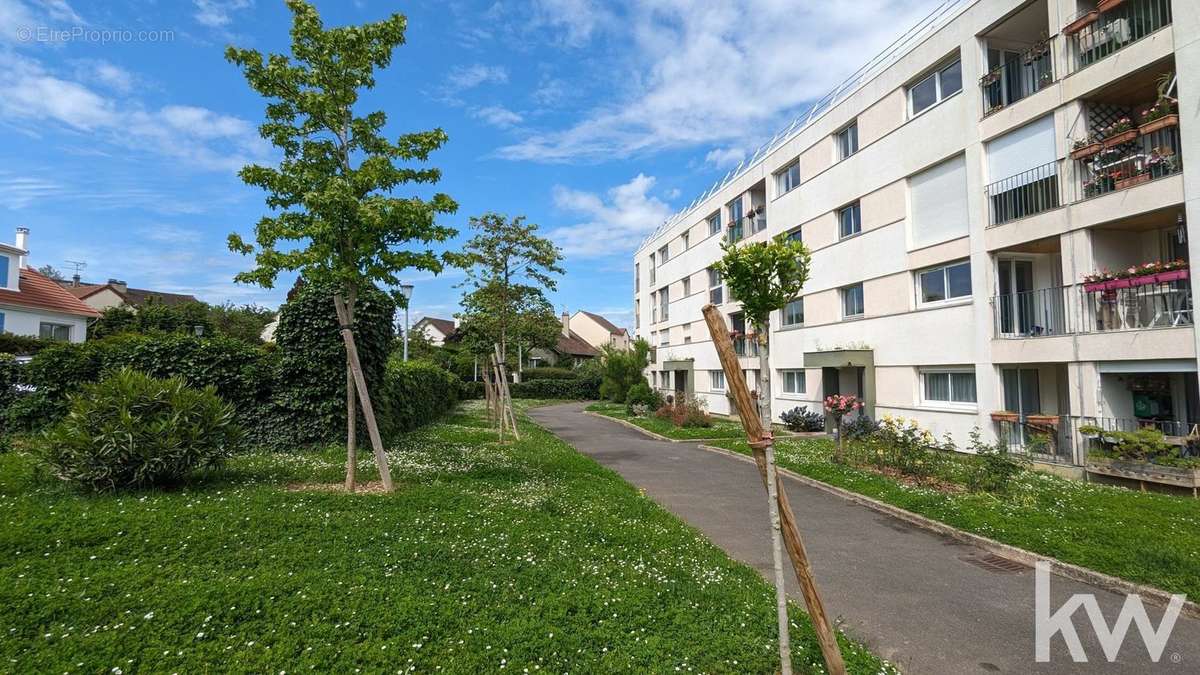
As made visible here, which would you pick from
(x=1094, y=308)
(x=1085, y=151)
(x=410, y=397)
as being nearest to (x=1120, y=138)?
(x=1085, y=151)

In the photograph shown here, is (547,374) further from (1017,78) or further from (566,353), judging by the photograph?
(1017,78)

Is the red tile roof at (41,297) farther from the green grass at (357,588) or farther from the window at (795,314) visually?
the window at (795,314)

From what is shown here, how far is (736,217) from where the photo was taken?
95.4 ft

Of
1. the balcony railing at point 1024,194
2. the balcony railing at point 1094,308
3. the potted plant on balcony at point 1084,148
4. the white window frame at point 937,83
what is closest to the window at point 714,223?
the white window frame at point 937,83

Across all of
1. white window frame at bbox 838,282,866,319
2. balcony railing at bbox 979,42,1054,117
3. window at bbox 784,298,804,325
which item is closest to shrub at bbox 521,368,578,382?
window at bbox 784,298,804,325

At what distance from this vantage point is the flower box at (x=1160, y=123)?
418 inches

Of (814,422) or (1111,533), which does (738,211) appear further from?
(1111,533)

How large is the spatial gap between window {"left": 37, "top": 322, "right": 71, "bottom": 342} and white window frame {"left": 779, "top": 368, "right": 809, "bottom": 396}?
32995 mm

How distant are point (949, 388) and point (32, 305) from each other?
37067 mm

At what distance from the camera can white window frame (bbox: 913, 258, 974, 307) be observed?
15338mm

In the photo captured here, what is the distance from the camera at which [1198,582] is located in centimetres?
593

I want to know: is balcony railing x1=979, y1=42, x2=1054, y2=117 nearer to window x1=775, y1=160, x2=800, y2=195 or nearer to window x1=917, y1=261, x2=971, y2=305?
window x1=917, y1=261, x2=971, y2=305

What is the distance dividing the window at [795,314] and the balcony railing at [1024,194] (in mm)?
9242

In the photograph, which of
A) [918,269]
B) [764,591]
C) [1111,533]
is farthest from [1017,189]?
[764,591]
